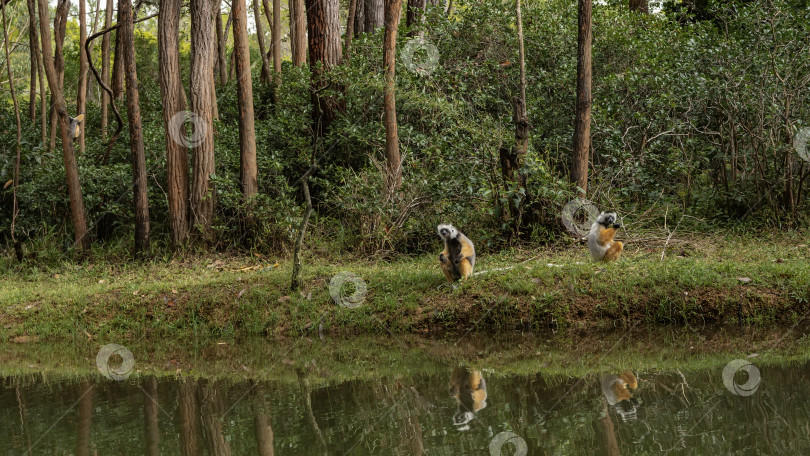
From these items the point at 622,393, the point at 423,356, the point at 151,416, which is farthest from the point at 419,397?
the point at 151,416

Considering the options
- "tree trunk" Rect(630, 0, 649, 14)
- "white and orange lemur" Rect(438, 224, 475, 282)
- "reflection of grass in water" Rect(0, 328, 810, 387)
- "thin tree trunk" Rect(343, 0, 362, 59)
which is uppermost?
"tree trunk" Rect(630, 0, 649, 14)

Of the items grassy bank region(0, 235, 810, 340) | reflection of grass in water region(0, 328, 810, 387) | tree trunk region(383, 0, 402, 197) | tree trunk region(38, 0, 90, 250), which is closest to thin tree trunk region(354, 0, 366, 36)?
tree trunk region(383, 0, 402, 197)

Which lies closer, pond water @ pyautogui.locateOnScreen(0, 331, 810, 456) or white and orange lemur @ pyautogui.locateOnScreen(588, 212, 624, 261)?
pond water @ pyautogui.locateOnScreen(0, 331, 810, 456)

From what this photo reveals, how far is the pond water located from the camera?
16.5ft

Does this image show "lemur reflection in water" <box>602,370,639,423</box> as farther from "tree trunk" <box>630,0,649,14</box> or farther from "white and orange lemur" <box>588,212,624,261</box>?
"tree trunk" <box>630,0,649,14</box>

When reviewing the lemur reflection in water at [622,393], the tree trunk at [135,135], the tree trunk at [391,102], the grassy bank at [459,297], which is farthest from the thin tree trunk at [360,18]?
the lemur reflection in water at [622,393]

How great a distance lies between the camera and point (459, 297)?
8797mm

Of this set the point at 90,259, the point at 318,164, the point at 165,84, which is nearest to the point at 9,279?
the point at 90,259

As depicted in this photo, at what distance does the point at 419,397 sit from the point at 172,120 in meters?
7.62

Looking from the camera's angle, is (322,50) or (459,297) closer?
(459,297)

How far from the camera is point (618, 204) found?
40.0ft

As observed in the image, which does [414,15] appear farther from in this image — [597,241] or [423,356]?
[423,356]

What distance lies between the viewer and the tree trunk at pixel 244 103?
475 inches

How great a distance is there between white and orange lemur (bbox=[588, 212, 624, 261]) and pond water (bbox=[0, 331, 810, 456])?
1.51 m
